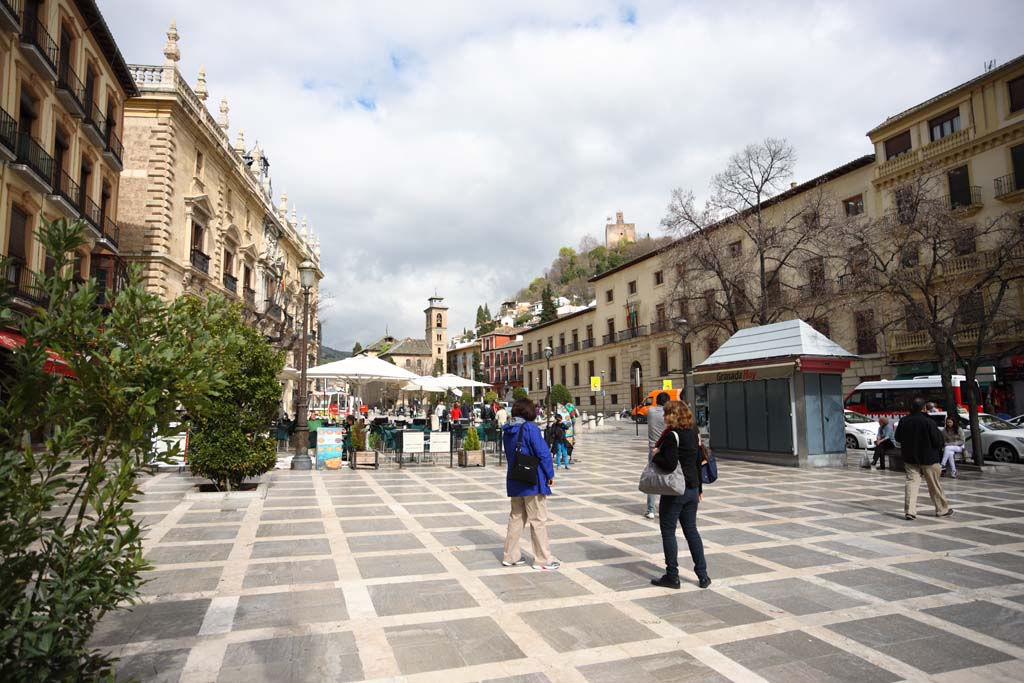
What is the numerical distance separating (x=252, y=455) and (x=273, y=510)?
1541 millimetres

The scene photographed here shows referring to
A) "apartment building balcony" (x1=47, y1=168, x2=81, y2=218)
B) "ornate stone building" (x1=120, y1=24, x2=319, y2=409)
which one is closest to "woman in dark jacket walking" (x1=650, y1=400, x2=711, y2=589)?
"apartment building balcony" (x1=47, y1=168, x2=81, y2=218)

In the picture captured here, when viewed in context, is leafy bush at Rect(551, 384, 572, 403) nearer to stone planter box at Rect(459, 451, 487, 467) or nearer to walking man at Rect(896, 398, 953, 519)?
stone planter box at Rect(459, 451, 487, 467)

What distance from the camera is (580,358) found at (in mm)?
56875

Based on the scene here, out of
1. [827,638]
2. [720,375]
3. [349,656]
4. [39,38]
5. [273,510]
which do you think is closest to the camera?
[349,656]

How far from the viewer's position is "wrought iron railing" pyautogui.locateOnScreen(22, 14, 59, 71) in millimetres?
15062

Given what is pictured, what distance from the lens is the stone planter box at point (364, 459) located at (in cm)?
1498

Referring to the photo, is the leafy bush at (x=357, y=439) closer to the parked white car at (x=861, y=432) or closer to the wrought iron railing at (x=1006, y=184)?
the parked white car at (x=861, y=432)

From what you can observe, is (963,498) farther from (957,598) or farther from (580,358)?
(580,358)

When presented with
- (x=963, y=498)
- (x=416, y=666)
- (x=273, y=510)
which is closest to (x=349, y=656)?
(x=416, y=666)

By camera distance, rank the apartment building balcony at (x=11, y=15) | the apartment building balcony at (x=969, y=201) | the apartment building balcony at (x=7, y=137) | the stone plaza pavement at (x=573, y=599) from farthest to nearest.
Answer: the apartment building balcony at (x=969, y=201), the apartment building balcony at (x=7, y=137), the apartment building balcony at (x=11, y=15), the stone plaza pavement at (x=573, y=599)

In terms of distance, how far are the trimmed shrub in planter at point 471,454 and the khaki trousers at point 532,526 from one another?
9.28 metres

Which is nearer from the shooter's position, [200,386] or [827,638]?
[200,386]

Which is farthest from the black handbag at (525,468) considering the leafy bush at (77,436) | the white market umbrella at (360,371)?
the white market umbrella at (360,371)

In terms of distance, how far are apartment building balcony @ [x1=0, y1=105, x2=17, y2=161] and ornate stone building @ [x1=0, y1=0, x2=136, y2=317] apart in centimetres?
2
